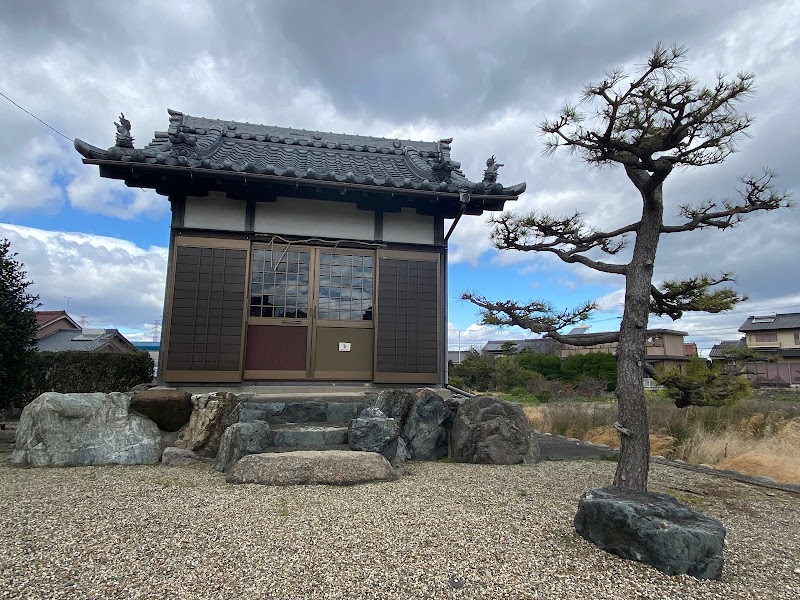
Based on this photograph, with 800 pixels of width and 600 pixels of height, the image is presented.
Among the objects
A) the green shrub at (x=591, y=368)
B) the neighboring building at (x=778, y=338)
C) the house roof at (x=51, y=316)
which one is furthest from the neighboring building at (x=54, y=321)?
the neighboring building at (x=778, y=338)

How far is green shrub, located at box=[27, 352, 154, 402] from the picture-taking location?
25.0 ft

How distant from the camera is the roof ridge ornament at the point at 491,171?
5.99 m

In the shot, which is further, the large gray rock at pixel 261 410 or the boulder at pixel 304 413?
the boulder at pixel 304 413

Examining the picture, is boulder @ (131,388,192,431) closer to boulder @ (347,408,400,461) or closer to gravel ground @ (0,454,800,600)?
gravel ground @ (0,454,800,600)

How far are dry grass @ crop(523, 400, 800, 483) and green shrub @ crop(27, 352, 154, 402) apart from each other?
7.47 meters

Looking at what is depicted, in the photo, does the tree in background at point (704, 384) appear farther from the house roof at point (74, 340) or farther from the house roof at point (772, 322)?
the house roof at point (772, 322)

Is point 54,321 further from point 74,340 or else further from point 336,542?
point 336,542

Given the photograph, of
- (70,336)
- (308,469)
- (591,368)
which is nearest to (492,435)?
(308,469)

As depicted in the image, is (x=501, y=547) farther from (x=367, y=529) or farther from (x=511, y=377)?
(x=511, y=377)

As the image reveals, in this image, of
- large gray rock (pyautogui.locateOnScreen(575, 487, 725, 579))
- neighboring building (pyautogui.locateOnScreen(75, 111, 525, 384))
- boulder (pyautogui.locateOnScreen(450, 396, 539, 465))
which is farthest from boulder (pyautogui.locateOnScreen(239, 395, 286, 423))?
large gray rock (pyautogui.locateOnScreen(575, 487, 725, 579))

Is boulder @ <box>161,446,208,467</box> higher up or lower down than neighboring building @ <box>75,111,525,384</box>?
lower down

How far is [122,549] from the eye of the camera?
7.50 feet

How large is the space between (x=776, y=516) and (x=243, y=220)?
6128 mm

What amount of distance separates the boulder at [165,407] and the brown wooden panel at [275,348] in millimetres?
1211
